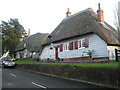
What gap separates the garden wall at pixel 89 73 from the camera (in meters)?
9.71

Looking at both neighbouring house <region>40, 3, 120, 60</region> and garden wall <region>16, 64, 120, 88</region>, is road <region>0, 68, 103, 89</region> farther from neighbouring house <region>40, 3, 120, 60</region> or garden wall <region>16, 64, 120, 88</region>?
neighbouring house <region>40, 3, 120, 60</region>

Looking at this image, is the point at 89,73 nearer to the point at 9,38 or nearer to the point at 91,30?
the point at 91,30

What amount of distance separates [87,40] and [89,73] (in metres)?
11.5

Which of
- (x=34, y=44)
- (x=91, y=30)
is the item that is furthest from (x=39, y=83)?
(x=34, y=44)

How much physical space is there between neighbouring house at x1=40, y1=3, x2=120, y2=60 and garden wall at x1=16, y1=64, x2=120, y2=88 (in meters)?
A: 7.33

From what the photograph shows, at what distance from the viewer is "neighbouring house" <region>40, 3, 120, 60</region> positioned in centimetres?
2098

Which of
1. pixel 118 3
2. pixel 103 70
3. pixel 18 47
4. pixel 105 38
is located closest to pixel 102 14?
pixel 118 3

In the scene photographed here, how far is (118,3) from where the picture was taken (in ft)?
69.4

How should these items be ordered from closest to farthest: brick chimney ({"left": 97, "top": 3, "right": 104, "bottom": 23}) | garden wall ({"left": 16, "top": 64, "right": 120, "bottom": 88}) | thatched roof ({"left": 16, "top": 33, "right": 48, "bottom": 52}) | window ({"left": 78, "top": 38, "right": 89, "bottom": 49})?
garden wall ({"left": 16, "top": 64, "right": 120, "bottom": 88}) < window ({"left": 78, "top": 38, "right": 89, "bottom": 49}) < brick chimney ({"left": 97, "top": 3, "right": 104, "bottom": 23}) < thatched roof ({"left": 16, "top": 33, "right": 48, "bottom": 52})

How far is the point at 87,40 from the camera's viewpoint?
22781 millimetres

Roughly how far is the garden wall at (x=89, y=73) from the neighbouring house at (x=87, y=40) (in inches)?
289

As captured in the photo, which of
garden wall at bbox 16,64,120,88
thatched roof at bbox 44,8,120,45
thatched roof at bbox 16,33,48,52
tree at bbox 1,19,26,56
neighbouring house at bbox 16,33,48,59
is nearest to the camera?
garden wall at bbox 16,64,120,88

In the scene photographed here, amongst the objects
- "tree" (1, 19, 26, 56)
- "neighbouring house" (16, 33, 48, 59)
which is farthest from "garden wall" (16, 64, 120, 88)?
"tree" (1, 19, 26, 56)

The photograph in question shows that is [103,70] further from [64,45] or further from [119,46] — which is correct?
[64,45]
